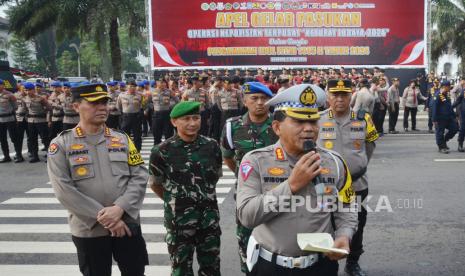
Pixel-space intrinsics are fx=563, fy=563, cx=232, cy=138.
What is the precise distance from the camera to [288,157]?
2.80 m

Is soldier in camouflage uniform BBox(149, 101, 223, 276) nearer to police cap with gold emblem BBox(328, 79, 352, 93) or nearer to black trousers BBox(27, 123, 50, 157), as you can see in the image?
police cap with gold emblem BBox(328, 79, 352, 93)

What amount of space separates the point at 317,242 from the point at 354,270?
2814mm

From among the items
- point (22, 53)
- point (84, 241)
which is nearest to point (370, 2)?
point (84, 241)

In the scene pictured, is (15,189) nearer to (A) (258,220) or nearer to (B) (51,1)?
(A) (258,220)

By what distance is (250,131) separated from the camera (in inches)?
189

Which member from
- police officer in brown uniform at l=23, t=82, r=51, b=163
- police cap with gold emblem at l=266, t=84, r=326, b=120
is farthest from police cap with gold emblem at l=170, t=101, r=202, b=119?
police officer in brown uniform at l=23, t=82, r=51, b=163

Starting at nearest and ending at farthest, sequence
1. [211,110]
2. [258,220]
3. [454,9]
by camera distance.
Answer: [258,220] < [211,110] < [454,9]

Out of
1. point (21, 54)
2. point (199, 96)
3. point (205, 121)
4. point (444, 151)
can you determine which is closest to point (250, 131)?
point (444, 151)

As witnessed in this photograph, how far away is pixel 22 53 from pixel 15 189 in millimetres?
63313

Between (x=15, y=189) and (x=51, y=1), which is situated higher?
(x=51, y=1)

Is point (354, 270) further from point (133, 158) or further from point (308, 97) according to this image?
point (308, 97)

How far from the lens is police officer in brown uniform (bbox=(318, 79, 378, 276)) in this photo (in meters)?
5.03

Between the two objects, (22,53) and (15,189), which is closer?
(15,189)

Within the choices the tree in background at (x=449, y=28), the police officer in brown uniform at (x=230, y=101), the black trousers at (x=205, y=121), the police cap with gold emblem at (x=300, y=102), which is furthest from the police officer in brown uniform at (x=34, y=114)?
the tree in background at (x=449, y=28)
